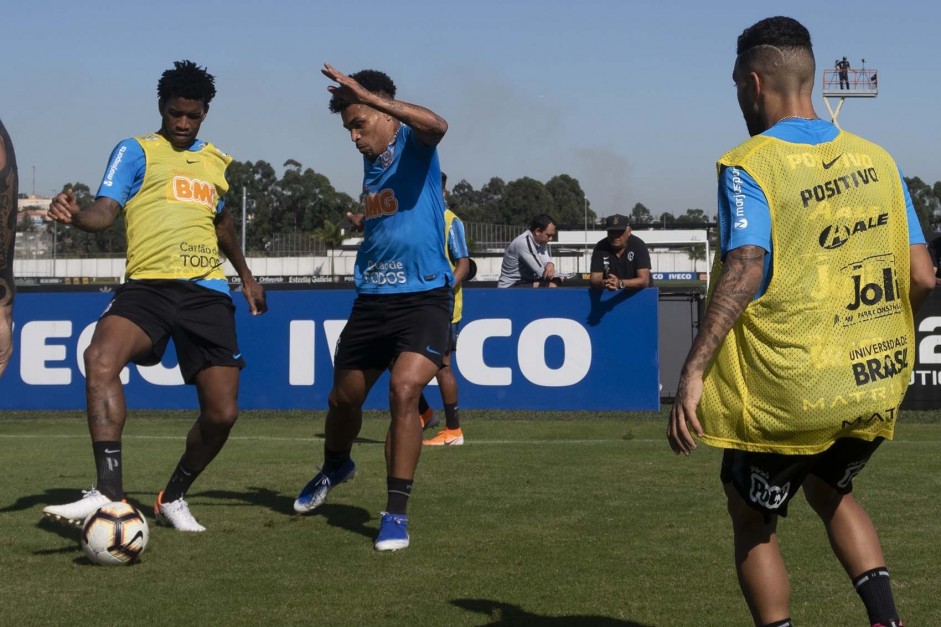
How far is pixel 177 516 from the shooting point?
20.8 ft

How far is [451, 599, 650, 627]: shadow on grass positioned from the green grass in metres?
0.01

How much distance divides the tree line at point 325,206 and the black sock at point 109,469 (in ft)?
281

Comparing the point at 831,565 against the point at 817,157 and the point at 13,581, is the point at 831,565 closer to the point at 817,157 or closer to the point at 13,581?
the point at 817,157

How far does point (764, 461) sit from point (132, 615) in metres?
2.44

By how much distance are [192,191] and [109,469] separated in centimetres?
158

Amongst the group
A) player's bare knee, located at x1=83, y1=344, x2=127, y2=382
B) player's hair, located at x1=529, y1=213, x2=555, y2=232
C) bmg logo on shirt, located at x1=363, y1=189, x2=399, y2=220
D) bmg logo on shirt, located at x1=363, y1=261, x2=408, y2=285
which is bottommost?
player's bare knee, located at x1=83, y1=344, x2=127, y2=382

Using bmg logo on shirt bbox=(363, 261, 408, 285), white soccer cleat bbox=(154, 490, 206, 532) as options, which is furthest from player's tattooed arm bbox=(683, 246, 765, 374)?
white soccer cleat bbox=(154, 490, 206, 532)

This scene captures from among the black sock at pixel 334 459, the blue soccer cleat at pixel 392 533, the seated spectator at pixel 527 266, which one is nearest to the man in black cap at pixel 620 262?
the seated spectator at pixel 527 266

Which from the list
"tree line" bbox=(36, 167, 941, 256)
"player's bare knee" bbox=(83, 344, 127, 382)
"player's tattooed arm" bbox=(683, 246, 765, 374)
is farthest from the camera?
"tree line" bbox=(36, 167, 941, 256)

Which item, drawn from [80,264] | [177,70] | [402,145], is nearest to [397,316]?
[402,145]

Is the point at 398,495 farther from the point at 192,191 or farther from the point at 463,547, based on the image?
the point at 192,191

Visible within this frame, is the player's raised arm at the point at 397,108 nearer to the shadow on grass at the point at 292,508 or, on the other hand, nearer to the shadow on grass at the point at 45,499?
the shadow on grass at the point at 292,508

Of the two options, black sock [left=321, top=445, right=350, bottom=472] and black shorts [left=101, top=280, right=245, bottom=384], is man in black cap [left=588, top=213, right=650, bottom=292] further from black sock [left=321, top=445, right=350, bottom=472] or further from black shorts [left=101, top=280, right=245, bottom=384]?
black shorts [left=101, top=280, right=245, bottom=384]

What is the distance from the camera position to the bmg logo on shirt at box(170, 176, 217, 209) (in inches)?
254
